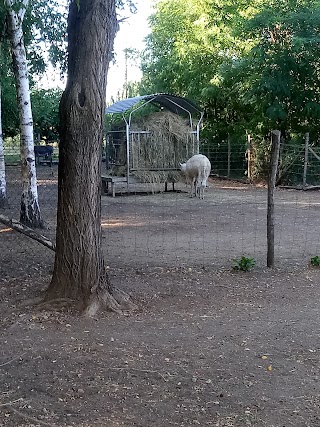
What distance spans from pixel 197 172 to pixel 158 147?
2110mm

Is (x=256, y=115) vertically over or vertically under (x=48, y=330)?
over

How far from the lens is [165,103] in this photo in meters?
20.5

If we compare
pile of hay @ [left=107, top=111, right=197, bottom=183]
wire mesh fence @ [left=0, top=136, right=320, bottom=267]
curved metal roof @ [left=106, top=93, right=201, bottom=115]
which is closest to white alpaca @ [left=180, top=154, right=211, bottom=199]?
wire mesh fence @ [left=0, top=136, right=320, bottom=267]

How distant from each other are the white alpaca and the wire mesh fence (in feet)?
1.51

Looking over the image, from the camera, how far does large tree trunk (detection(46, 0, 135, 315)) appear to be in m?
5.46

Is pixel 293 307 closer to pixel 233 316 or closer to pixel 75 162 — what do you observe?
pixel 233 316

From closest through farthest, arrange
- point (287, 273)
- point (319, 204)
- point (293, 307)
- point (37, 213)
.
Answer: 1. point (293, 307)
2. point (287, 273)
3. point (37, 213)
4. point (319, 204)

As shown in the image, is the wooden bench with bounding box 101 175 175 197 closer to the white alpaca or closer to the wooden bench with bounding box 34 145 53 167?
the white alpaca

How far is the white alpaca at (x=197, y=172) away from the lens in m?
17.7

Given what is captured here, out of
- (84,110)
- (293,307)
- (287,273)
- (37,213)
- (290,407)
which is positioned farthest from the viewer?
(37,213)

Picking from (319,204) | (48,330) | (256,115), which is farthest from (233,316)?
(256,115)

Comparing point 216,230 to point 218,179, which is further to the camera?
point 218,179

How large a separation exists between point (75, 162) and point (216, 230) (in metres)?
5.88

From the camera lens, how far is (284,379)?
4.08 metres
